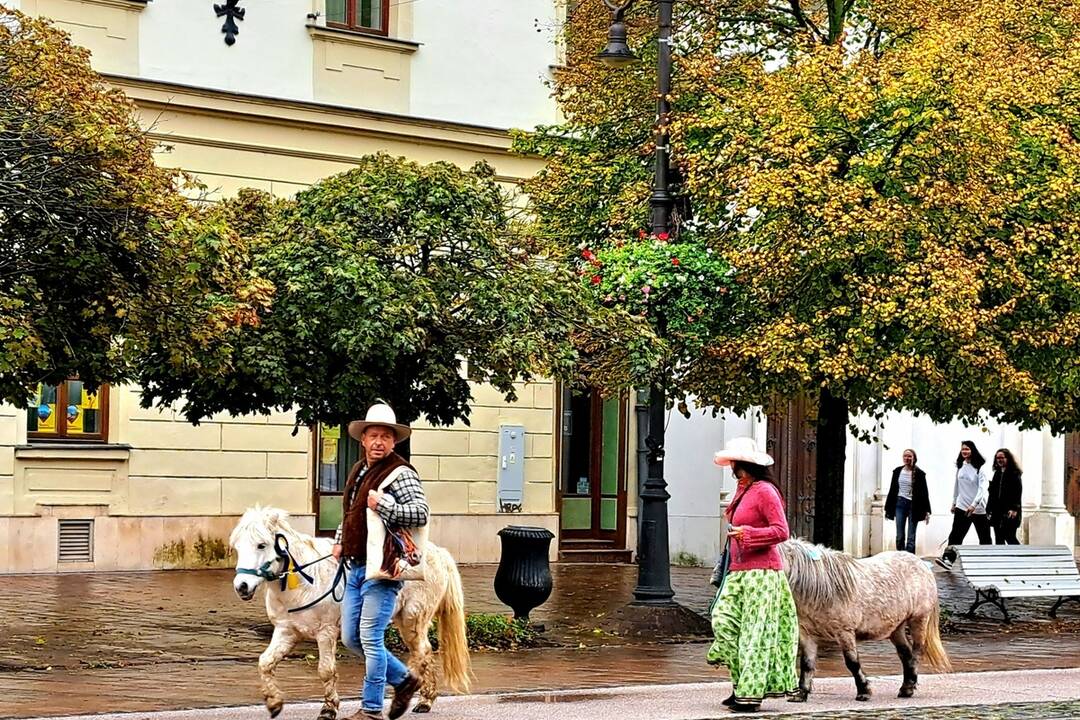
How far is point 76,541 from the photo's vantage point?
2264 centimetres

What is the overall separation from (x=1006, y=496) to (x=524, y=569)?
1223cm

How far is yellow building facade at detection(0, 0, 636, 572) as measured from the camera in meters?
22.6

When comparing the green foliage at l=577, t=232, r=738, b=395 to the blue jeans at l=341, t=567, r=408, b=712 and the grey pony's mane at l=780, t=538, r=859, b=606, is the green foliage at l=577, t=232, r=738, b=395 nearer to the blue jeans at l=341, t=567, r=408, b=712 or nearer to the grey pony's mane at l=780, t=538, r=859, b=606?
the grey pony's mane at l=780, t=538, r=859, b=606

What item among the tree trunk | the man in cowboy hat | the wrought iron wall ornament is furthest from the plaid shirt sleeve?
the wrought iron wall ornament

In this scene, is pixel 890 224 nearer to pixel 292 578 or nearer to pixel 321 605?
pixel 321 605

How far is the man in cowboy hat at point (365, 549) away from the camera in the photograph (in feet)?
34.9

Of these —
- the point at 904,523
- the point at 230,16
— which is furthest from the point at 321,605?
the point at 904,523

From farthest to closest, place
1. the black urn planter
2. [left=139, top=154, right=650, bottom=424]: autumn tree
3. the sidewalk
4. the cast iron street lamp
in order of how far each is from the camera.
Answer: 1. the cast iron street lamp
2. the black urn planter
3. [left=139, top=154, right=650, bottom=424]: autumn tree
4. the sidewalk

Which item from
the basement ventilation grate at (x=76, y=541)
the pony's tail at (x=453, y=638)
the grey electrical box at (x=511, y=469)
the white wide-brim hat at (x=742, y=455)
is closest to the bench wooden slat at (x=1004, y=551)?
the grey electrical box at (x=511, y=469)

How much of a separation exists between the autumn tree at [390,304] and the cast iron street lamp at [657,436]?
1571mm

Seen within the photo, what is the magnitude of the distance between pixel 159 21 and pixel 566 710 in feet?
44.5

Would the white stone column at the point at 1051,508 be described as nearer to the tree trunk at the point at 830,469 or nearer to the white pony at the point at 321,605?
the tree trunk at the point at 830,469

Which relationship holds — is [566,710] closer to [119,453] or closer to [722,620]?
[722,620]

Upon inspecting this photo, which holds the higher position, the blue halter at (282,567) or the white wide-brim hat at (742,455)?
the white wide-brim hat at (742,455)
